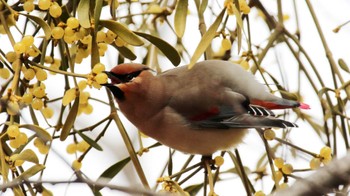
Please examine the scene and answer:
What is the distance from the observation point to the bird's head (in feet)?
5.55

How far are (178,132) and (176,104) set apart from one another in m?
0.10

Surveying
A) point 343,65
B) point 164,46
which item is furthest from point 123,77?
point 343,65

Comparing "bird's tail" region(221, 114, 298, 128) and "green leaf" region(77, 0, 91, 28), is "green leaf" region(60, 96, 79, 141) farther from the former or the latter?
"bird's tail" region(221, 114, 298, 128)

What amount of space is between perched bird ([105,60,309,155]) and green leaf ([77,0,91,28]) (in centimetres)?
32

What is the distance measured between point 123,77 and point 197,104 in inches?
10.7

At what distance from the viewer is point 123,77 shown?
174 cm

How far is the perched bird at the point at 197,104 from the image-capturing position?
182cm

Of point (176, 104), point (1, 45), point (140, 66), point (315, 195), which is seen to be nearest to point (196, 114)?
point (176, 104)

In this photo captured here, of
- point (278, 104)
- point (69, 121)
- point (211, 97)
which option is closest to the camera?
point (69, 121)

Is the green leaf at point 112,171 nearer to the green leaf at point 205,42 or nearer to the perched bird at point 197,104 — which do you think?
the perched bird at point 197,104

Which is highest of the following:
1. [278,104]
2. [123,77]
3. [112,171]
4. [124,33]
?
[124,33]

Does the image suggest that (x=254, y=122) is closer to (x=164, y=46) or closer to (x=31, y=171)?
(x=164, y=46)

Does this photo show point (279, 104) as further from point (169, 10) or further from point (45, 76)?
point (45, 76)

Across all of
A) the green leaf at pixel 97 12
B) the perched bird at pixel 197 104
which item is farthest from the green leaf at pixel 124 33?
the perched bird at pixel 197 104
